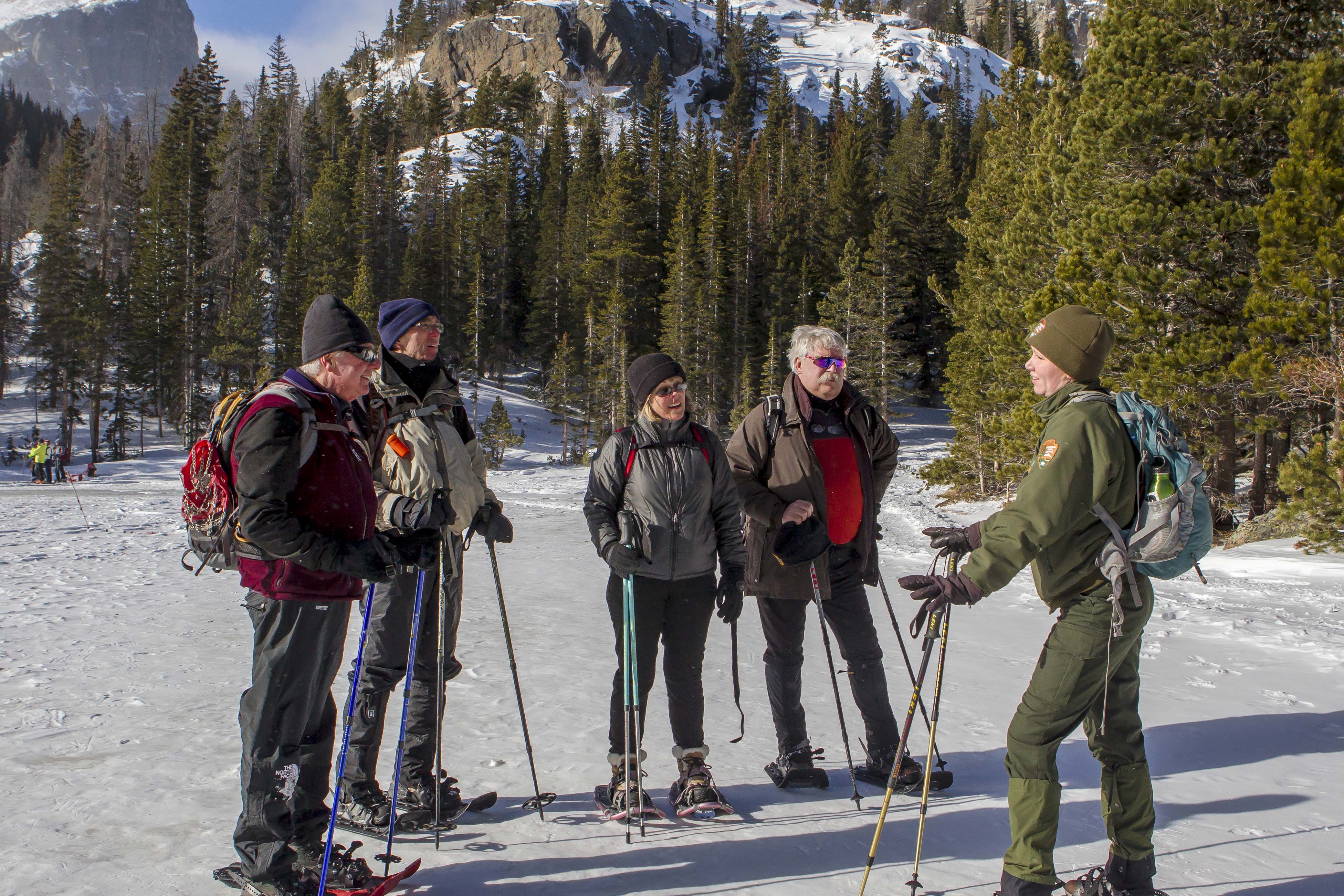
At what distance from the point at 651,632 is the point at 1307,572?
9.38 meters

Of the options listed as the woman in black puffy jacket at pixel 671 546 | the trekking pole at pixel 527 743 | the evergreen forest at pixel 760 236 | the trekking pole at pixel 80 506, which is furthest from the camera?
the trekking pole at pixel 80 506

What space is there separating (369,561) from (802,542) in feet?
6.43

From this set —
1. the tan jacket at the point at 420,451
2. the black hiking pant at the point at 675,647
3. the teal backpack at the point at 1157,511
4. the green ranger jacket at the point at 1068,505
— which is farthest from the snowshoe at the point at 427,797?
the teal backpack at the point at 1157,511

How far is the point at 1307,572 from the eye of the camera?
956 cm

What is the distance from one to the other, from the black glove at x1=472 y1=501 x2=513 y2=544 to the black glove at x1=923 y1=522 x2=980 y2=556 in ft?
5.84

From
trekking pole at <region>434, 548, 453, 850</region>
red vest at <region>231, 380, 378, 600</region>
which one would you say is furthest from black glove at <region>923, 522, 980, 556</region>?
red vest at <region>231, 380, 378, 600</region>

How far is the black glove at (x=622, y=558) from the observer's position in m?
3.55

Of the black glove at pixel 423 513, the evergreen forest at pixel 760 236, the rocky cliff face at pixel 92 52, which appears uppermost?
the rocky cliff face at pixel 92 52

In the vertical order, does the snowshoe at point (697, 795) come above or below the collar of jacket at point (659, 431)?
below

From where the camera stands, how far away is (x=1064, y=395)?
3.02m

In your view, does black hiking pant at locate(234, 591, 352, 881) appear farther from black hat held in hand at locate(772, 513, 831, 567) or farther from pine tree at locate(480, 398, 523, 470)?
pine tree at locate(480, 398, 523, 470)

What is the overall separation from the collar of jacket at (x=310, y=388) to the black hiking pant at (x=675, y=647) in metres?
1.43

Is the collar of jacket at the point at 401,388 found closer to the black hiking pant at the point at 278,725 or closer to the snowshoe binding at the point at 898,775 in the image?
the black hiking pant at the point at 278,725

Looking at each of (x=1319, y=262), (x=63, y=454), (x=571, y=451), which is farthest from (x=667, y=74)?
(x=1319, y=262)
